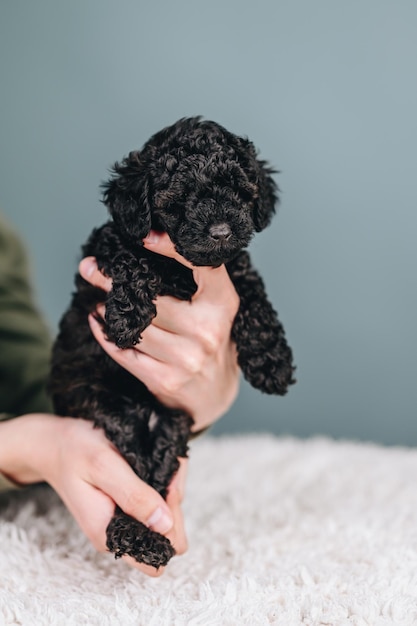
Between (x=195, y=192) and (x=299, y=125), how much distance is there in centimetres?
233

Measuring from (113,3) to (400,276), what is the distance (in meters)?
2.02

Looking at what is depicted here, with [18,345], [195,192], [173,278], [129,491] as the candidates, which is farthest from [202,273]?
[18,345]

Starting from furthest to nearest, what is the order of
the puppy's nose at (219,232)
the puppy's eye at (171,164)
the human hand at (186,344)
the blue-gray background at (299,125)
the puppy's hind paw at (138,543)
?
the blue-gray background at (299,125), the human hand at (186,344), the puppy's hind paw at (138,543), the puppy's eye at (171,164), the puppy's nose at (219,232)

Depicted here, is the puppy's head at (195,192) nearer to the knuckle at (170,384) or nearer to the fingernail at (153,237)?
the fingernail at (153,237)

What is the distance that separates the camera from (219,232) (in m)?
1.58

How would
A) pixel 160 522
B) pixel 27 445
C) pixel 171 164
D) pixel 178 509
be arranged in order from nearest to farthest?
pixel 171 164 < pixel 160 522 < pixel 178 509 < pixel 27 445

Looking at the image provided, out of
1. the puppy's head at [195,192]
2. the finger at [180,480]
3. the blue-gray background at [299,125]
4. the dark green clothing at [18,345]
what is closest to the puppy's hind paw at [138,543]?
the finger at [180,480]

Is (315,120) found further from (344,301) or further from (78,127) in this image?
(78,127)

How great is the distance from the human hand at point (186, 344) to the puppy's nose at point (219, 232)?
1.07ft

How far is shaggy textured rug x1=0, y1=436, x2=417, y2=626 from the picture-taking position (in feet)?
5.36

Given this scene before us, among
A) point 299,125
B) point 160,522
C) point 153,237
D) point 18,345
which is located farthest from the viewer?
point 299,125

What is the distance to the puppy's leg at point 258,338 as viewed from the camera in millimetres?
2037

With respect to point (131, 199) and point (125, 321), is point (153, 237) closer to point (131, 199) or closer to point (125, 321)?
point (131, 199)

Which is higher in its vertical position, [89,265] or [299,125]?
[299,125]
